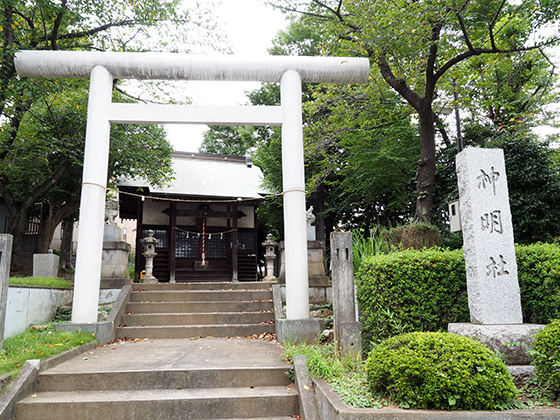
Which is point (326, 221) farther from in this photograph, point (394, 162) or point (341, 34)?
point (341, 34)

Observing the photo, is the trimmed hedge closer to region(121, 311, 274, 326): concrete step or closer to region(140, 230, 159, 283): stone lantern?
region(121, 311, 274, 326): concrete step

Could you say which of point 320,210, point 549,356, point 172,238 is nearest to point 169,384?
point 549,356

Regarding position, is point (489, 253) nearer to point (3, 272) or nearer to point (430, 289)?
point (430, 289)

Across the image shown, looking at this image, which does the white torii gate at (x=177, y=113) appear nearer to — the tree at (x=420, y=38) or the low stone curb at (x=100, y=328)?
the low stone curb at (x=100, y=328)

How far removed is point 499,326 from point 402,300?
3.59 ft

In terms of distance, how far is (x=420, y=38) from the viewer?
8492 millimetres

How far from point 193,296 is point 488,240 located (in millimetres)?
5967

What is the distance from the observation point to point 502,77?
42.5ft

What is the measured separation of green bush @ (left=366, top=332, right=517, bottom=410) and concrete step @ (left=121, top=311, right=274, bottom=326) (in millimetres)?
4450

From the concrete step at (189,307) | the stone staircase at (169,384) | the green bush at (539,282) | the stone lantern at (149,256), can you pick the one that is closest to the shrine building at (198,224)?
the stone lantern at (149,256)

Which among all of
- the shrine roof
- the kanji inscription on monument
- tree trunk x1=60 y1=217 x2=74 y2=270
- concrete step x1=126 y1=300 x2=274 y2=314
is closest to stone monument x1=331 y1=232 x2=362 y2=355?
the kanji inscription on monument

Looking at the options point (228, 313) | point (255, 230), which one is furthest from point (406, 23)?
point (255, 230)

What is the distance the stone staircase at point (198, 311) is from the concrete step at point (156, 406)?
2844mm

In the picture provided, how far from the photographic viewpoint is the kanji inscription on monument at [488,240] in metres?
4.62
